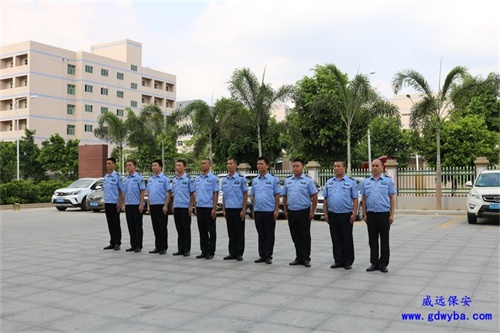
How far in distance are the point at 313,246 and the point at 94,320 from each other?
17.9 ft

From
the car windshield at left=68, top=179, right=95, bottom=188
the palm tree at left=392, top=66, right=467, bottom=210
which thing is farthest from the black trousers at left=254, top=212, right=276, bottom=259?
the car windshield at left=68, top=179, right=95, bottom=188

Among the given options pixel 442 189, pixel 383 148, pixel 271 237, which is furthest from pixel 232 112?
pixel 383 148

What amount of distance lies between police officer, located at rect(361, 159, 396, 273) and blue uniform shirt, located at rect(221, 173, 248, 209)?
6.72 ft

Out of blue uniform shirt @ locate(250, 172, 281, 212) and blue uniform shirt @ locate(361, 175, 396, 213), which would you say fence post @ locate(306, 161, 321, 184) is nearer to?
blue uniform shirt @ locate(250, 172, 281, 212)

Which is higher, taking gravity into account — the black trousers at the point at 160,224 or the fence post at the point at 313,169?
the fence post at the point at 313,169

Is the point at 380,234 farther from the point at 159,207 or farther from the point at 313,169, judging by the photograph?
the point at 313,169

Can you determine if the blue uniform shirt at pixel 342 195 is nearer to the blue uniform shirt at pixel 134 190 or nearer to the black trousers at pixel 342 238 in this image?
the black trousers at pixel 342 238

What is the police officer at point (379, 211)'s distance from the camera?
6566 millimetres

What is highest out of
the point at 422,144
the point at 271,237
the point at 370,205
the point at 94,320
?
the point at 422,144

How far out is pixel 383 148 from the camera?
47.0 meters

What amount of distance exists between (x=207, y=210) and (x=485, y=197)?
27.5ft

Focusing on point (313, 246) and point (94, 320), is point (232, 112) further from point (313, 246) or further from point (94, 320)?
point (94, 320)

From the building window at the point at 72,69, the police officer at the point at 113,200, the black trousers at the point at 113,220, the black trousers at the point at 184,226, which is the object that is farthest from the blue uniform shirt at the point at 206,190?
the building window at the point at 72,69

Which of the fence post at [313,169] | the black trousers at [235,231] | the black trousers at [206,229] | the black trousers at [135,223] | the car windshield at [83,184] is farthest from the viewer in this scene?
the car windshield at [83,184]
